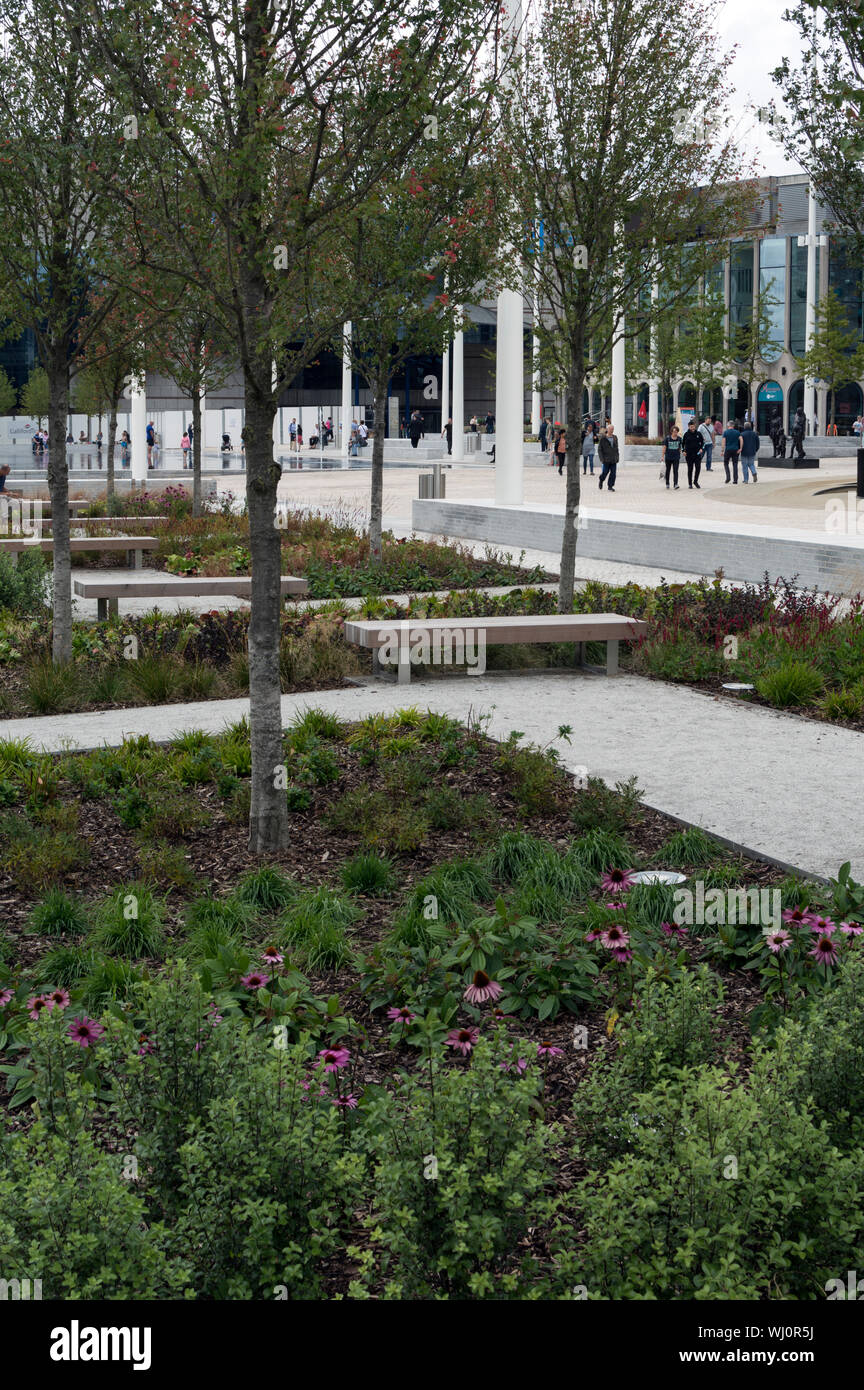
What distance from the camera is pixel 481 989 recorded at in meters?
5.01

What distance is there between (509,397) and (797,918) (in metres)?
18.7

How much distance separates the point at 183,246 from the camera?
6.63m

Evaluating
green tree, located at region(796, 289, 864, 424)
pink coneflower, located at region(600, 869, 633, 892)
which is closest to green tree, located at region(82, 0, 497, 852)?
pink coneflower, located at region(600, 869, 633, 892)

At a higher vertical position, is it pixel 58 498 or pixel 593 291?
pixel 593 291

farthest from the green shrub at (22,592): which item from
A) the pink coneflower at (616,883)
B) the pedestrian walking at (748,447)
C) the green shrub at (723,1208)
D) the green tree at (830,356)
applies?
the green tree at (830,356)

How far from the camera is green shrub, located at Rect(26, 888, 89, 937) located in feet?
19.4

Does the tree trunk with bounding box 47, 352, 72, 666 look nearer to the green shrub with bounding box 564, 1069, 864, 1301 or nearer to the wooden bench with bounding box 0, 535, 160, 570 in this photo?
the wooden bench with bounding box 0, 535, 160, 570

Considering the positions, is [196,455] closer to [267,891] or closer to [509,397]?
[509,397]

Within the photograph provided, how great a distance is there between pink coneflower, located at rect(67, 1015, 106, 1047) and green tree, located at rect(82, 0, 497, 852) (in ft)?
8.29

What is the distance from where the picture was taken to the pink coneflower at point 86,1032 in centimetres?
438
